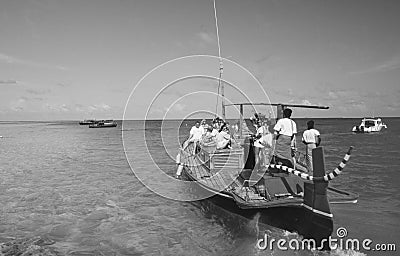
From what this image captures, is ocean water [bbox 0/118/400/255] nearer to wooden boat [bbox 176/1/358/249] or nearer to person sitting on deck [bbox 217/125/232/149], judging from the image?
wooden boat [bbox 176/1/358/249]

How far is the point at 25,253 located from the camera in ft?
33.9

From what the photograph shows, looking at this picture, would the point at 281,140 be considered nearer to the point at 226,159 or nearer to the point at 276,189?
the point at 276,189

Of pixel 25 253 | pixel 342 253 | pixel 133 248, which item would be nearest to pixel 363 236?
pixel 342 253

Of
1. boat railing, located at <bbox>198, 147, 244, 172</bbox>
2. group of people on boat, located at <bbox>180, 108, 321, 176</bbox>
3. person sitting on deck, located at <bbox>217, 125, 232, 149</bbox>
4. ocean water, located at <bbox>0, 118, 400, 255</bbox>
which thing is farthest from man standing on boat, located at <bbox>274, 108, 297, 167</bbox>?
person sitting on deck, located at <bbox>217, 125, 232, 149</bbox>

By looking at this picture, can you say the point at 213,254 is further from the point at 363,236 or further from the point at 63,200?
the point at 63,200

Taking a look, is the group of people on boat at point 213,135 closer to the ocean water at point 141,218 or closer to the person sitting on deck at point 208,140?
the person sitting on deck at point 208,140

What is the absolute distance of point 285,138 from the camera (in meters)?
11.2

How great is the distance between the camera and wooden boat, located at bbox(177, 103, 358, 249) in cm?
909

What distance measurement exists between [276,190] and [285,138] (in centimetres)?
182

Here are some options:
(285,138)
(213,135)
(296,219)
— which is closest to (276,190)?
(296,219)

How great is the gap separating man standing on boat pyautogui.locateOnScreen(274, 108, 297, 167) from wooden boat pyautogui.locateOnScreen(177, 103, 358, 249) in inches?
12.7

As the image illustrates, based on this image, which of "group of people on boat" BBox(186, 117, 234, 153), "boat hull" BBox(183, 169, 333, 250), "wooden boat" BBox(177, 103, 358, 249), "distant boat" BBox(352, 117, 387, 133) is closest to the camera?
"wooden boat" BBox(177, 103, 358, 249)

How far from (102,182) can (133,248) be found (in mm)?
12764

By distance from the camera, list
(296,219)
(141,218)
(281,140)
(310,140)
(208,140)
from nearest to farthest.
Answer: (296,219), (310,140), (281,140), (141,218), (208,140)
